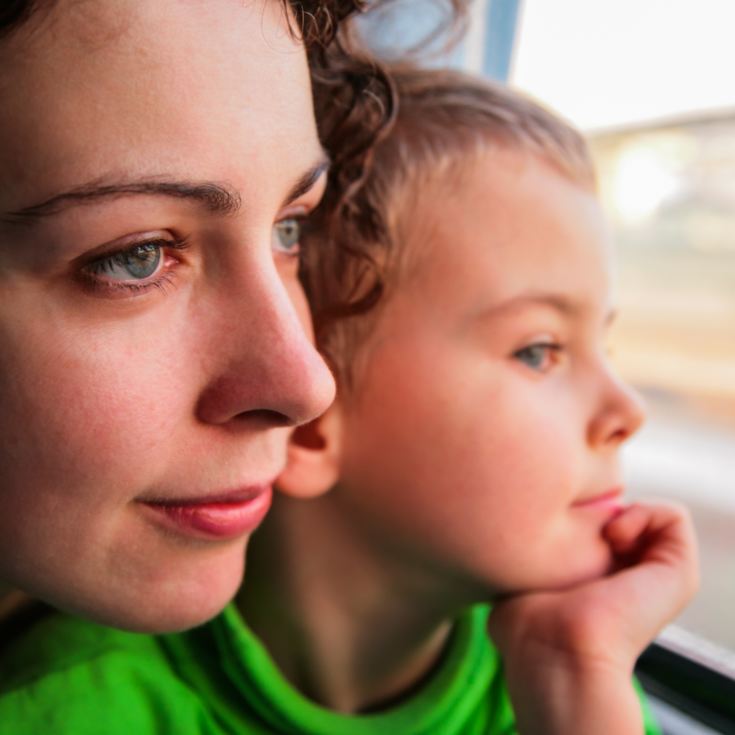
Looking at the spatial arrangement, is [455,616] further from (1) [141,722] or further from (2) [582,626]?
(1) [141,722]

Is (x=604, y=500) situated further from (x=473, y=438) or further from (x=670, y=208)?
(x=670, y=208)

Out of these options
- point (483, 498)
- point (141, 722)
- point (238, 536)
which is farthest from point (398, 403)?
point (141, 722)

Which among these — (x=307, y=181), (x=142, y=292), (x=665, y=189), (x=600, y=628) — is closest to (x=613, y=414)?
(x=600, y=628)

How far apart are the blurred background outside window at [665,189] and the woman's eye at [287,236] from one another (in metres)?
0.37

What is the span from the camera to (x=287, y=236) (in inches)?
34.4

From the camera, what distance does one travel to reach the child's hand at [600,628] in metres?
0.83

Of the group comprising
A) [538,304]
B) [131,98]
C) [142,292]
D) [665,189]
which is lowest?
[665,189]

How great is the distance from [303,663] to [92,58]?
776 mm

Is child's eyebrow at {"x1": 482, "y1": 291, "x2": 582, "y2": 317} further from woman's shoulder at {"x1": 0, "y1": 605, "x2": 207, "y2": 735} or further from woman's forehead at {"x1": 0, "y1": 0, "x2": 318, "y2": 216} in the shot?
woman's shoulder at {"x1": 0, "y1": 605, "x2": 207, "y2": 735}

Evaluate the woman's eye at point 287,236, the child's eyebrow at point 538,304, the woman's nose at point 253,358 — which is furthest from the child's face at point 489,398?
the woman's nose at point 253,358

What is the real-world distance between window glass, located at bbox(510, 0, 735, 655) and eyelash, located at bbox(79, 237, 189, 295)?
2.46 ft

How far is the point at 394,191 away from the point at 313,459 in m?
0.33

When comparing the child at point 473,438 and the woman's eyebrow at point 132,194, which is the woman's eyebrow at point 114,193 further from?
the child at point 473,438

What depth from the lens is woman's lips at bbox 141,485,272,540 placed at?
68 centimetres
